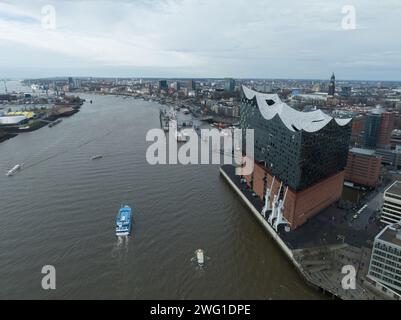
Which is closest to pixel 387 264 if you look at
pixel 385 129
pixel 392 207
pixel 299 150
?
pixel 392 207

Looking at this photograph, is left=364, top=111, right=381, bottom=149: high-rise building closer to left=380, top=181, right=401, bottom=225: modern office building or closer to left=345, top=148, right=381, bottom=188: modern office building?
left=345, top=148, right=381, bottom=188: modern office building

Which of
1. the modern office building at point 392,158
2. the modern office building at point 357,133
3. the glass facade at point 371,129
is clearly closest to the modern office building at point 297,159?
the modern office building at point 392,158

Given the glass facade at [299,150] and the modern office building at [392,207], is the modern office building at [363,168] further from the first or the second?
the modern office building at [392,207]

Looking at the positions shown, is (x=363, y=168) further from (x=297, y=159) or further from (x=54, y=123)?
(x=54, y=123)

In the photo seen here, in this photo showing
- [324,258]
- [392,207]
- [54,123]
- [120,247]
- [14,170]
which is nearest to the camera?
[324,258]

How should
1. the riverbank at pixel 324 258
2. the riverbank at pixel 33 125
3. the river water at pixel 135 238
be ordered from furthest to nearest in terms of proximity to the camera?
the riverbank at pixel 33 125, the river water at pixel 135 238, the riverbank at pixel 324 258

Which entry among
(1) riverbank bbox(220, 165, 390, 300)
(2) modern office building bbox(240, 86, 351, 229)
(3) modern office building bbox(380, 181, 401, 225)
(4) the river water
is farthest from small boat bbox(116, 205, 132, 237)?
(3) modern office building bbox(380, 181, 401, 225)
